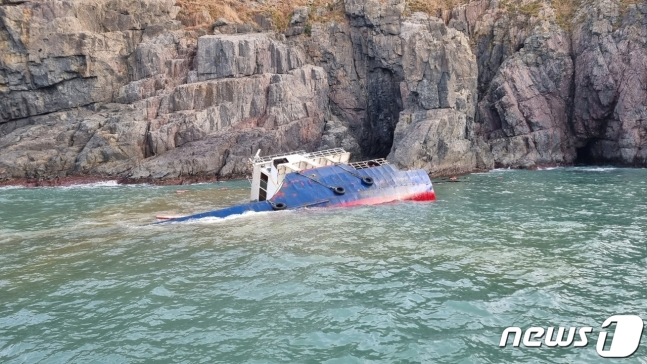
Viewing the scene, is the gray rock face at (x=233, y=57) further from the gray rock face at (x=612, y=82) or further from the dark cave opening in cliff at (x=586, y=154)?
the dark cave opening in cliff at (x=586, y=154)

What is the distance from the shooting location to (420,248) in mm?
21016

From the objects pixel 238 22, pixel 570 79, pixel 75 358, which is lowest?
pixel 75 358

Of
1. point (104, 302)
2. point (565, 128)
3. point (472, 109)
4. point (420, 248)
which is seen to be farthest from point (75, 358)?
point (565, 128)

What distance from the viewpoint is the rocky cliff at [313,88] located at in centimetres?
5806

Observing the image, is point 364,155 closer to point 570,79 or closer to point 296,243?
point 570,79

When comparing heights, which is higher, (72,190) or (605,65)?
(605,65)

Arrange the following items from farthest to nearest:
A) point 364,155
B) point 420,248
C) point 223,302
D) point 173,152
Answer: point 364,155, point 173,152, point 420,248, point 223,302

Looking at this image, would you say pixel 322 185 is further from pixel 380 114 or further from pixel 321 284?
pixel 380 114

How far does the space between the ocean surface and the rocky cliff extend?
94.5 ft

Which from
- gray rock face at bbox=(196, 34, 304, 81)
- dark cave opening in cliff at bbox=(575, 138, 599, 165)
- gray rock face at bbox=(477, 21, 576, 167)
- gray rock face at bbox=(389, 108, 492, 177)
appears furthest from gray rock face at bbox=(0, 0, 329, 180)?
dark cave opening in cliff at bbox=(575, 138, 599, 165)

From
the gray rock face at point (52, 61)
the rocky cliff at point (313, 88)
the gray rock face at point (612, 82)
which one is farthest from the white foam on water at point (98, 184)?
the gray rock face at point (612, 82)

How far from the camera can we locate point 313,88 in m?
66.4

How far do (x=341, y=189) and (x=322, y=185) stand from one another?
1.37 meters

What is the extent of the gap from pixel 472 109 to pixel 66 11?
58226 millimetres
